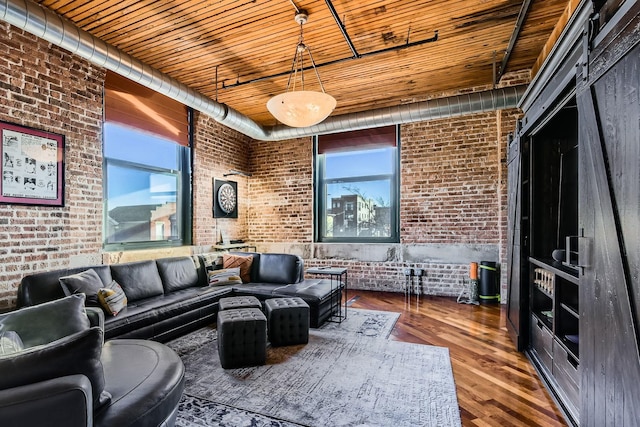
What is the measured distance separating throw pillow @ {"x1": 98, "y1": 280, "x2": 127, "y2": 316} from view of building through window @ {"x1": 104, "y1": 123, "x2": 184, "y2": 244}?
1.46 meters

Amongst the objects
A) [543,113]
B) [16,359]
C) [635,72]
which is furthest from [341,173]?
[16,359]

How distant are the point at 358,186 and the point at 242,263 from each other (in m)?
2.90

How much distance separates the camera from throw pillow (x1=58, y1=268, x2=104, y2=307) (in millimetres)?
3100

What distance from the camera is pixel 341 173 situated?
679 cm

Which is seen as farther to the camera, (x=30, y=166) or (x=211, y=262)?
(x=211, y=262)

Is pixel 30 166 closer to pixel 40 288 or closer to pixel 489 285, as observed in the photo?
pixel 40 288

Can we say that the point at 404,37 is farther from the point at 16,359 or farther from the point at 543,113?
the point at 16,359

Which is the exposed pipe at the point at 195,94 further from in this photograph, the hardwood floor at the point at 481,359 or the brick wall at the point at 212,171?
the hardwood floor at the point at 481,359

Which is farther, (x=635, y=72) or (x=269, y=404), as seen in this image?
(x=269, y=404)

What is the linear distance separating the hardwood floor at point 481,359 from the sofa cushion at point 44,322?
2533 millimetres

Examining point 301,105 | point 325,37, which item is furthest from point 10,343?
point 325,37

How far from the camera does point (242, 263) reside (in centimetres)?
500

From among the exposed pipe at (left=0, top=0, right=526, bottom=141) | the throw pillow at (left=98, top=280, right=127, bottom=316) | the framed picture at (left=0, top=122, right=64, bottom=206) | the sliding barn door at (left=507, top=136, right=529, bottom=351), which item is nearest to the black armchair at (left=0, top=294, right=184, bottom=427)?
the throw pillow at (left=98, top=280, right=127, bottom=316)

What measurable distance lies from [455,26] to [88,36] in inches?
152
